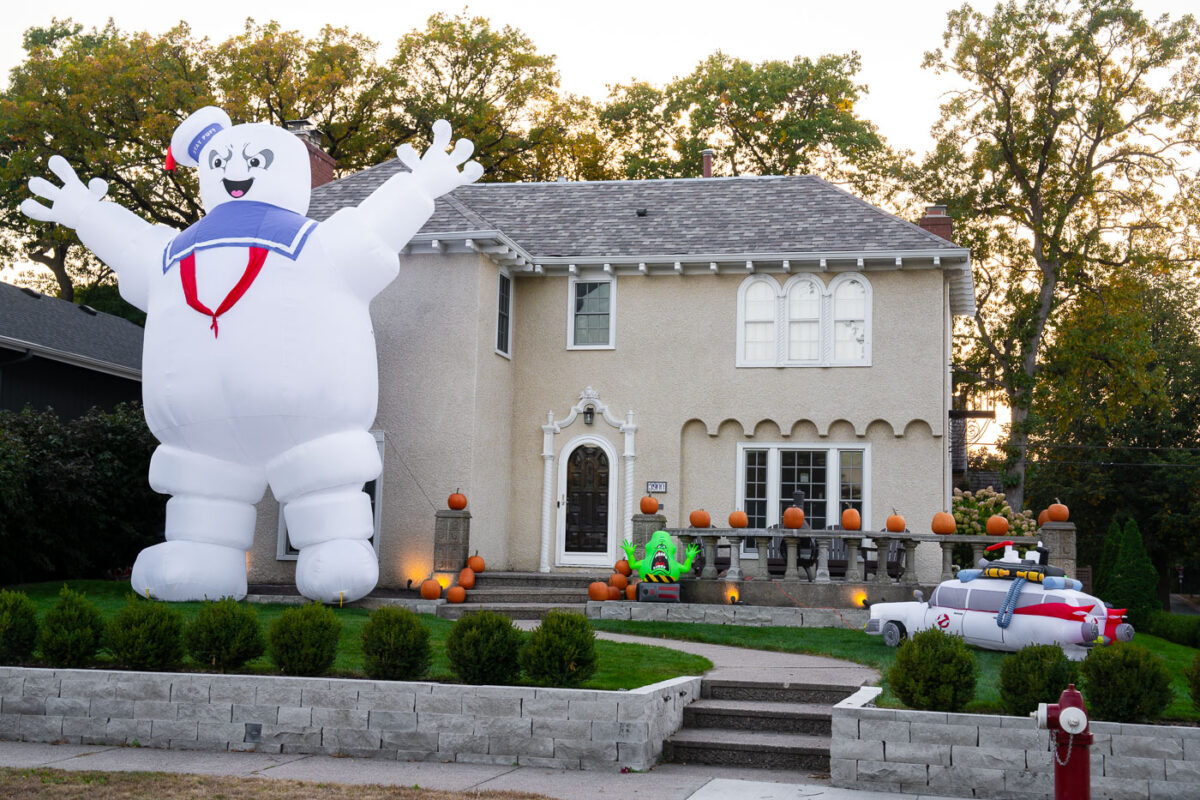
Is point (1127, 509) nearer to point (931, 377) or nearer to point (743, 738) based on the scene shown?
point (931, 377)

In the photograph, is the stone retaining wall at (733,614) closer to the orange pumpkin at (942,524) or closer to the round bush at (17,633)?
the orange pumpkin at (942,524)

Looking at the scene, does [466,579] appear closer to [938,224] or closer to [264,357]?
[264,357]

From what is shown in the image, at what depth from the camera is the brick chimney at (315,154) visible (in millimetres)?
21328

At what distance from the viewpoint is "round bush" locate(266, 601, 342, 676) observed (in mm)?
9359

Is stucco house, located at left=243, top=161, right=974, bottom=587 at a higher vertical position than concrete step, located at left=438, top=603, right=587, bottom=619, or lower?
higher

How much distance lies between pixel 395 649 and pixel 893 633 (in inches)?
230

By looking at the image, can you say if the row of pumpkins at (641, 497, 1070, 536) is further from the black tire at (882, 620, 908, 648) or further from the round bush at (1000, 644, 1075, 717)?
the round bush at (1000, 644, 1075, 717)

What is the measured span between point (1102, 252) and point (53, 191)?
83.6 feet

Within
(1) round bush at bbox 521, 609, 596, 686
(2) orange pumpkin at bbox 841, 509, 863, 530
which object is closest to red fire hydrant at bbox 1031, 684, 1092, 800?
(1) round bush at bbox 521, 609, 596, 686

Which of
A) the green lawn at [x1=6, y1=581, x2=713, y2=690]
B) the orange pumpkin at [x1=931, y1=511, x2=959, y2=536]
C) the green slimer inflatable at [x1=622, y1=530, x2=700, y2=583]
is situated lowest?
the green lawn at [x1=6, y1=581, x2=713, y2=690]

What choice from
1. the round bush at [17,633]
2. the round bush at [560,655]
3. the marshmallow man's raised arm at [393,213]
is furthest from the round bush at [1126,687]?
the marshmallow man's raised arm at [393,213]

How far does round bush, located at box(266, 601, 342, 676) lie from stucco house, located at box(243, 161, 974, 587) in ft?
27.6

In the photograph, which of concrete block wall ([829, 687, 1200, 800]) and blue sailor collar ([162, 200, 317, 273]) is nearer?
concrete block wall ([829, 687, 1200, 800])

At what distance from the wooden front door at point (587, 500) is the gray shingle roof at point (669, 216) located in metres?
3.34
